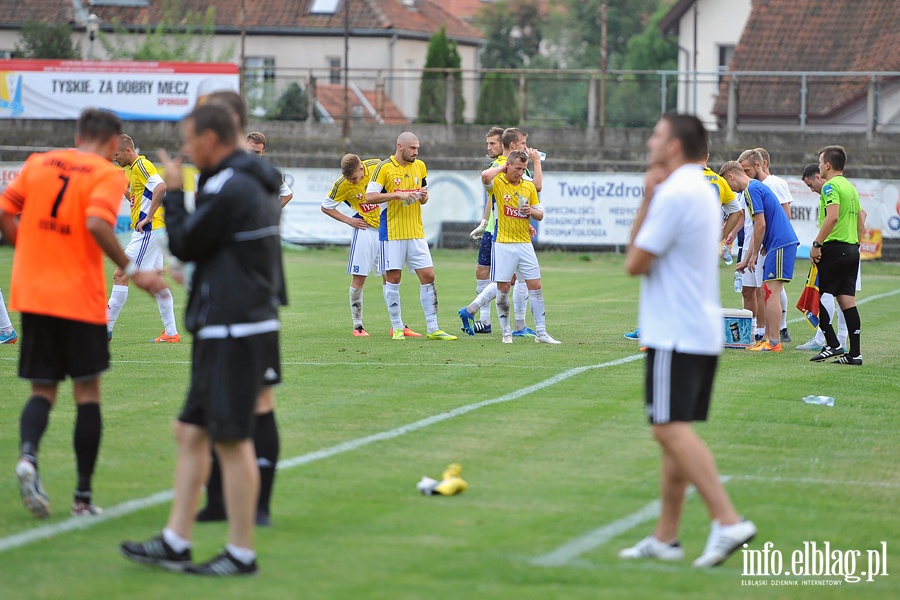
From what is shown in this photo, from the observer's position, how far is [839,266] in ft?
42.2

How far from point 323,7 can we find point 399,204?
149ft

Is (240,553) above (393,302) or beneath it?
beneath

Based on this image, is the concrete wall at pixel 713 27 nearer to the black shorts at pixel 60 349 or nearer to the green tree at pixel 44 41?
the green tree at pixel 44 41

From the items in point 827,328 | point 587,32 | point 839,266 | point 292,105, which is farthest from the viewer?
point 587,32

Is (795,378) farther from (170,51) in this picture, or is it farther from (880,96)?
(170,51)

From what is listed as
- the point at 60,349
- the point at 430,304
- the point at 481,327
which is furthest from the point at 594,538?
the point at 481,327

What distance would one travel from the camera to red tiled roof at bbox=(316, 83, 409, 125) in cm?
3856

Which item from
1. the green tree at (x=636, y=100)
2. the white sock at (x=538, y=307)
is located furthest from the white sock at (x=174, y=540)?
the green tree at (x=636, y=100)

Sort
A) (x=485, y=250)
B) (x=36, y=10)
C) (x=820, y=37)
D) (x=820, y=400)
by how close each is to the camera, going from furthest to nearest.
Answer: (x=36, y=10)
(x=820, y=37)
(x=485, y=250)
(x=820, y=400)

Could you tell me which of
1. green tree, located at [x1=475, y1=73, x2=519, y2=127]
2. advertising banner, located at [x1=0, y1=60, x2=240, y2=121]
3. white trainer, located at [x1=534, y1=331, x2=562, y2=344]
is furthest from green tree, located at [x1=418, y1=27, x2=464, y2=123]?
white trainer, located at [x1=534, y1=331, x2=562, y2=344]

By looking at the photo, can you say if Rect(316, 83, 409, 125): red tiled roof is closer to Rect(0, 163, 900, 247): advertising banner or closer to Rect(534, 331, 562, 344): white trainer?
Rect(0, 163, 900, 247): advertising banner

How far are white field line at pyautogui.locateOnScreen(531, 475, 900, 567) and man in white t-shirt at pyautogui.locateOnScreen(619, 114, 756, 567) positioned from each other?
0.59 metres

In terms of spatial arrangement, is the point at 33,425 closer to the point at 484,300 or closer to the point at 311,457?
the point at 311,457

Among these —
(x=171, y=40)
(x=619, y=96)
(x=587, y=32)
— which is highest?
(x=587, y=32)
